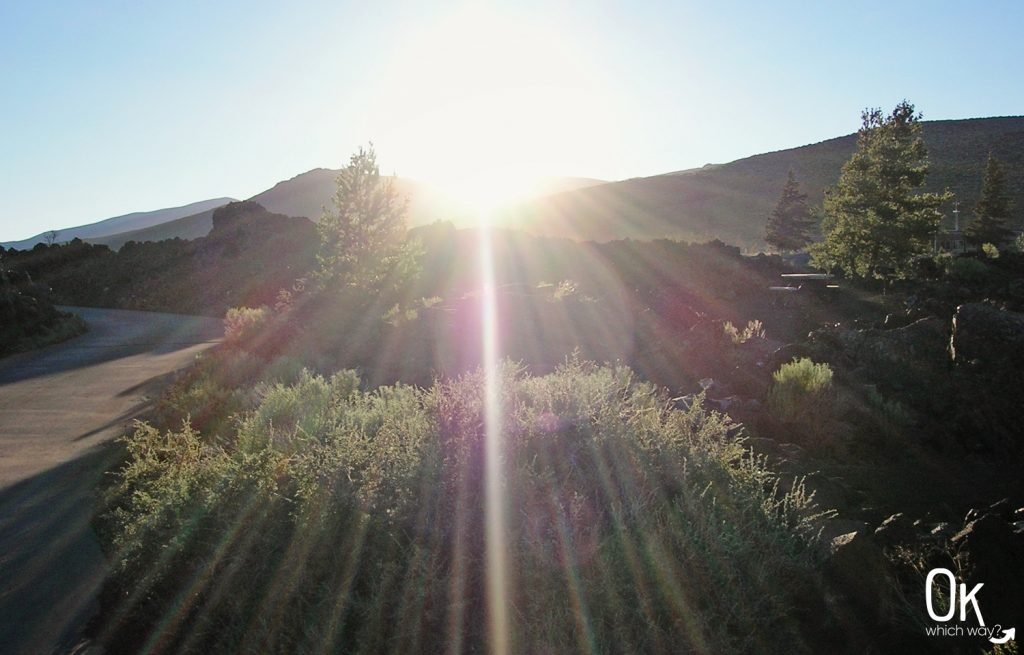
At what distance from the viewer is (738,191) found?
73188 millimetres

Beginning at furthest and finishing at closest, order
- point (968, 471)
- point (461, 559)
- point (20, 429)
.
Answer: point (20, 429), point (968, 471), point (461, 559)

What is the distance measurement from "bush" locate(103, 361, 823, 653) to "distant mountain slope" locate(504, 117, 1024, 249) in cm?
5089

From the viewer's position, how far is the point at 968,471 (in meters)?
7.18

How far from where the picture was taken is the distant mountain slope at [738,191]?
5938cm

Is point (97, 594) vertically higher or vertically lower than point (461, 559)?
lower

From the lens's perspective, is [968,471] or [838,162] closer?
[968,471]

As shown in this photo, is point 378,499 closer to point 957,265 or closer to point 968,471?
point 968,471

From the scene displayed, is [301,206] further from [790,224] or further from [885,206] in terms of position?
[885,206]

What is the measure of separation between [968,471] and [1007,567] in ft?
13.4

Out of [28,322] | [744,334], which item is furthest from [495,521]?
[28,322]

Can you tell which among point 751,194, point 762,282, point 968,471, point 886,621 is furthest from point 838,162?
point 886,621

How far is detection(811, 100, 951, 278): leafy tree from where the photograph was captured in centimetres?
2222

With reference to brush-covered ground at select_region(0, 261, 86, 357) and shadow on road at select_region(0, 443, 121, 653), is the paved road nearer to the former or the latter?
shadow on road at select_region(0, 443, 121, 653)

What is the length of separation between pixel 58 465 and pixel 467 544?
5936mm
